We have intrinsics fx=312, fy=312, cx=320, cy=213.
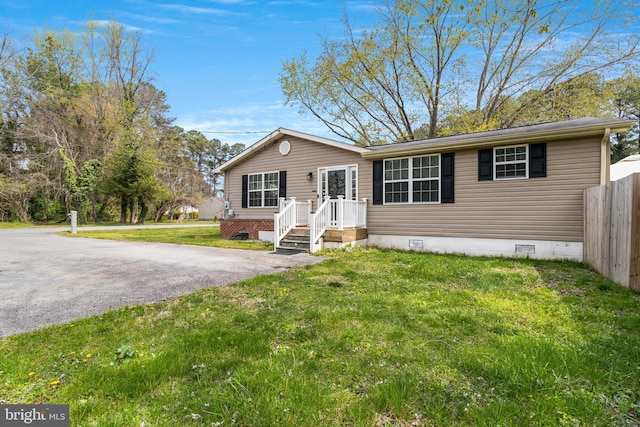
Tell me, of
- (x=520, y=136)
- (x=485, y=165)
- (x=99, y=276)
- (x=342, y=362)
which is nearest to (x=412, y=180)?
(x=485, y=165)

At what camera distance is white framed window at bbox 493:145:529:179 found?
7768 millimetres

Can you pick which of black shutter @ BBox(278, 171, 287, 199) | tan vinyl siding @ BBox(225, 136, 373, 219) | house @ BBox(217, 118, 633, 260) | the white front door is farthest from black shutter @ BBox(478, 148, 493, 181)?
black shutter @ BBox(278, 171, 287, 199)

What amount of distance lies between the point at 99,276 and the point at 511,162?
9.38m

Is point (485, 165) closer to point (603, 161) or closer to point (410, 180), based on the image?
point (410, 180)

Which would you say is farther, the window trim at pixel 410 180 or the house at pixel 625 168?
the house at pixel 625 168

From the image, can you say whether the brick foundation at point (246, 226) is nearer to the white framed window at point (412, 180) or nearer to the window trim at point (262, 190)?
the window trim at point (262, 190)

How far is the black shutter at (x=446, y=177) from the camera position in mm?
8688

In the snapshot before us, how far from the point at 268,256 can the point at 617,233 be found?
6.80 m

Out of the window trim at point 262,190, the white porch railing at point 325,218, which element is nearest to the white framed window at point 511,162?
the white porch railing at point 325,218

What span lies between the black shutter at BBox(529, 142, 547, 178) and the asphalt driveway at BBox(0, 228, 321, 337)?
18.7 ft

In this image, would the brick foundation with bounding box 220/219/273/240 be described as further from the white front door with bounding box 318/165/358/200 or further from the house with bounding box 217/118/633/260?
the white front door with bounding box 318/165/358/200

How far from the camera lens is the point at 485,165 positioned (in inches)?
322

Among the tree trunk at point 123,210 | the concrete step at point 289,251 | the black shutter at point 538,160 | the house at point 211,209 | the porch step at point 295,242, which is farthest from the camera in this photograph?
the house at point 211,209

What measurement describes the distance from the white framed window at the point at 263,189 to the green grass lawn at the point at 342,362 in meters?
7.77
